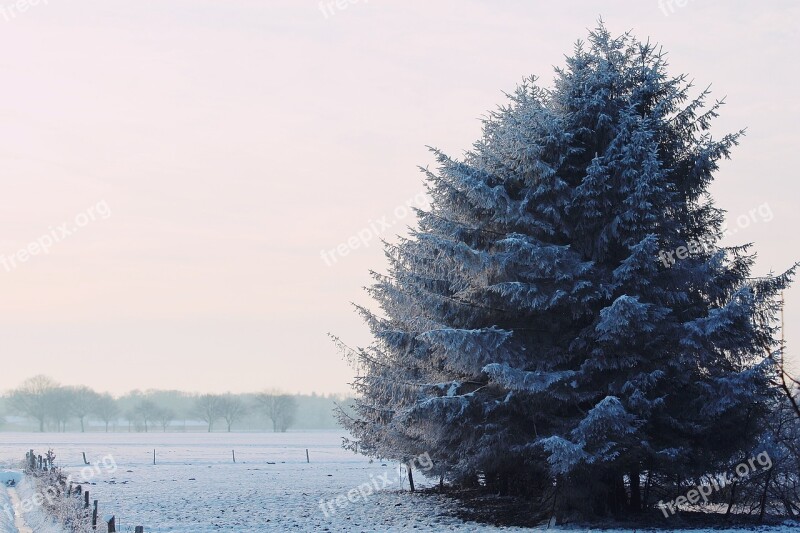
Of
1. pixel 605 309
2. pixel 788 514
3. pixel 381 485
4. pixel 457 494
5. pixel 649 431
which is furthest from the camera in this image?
pixel 381 485

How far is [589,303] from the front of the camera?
21.2 meters

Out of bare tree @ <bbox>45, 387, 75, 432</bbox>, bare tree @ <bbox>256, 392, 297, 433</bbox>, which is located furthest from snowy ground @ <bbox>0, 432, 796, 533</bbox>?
bare tree @ <bbox>45, 387, 75, 432</bbox>

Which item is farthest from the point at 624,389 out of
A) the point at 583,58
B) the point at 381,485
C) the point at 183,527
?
the point at 381,485

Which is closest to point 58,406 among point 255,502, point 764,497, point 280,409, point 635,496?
point 280,409

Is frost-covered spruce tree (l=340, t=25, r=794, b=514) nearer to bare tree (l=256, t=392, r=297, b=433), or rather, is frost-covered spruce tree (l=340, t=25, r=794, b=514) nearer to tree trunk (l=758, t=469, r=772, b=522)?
Answer: tree trunk (l=758, t=469, r=772, b=522)

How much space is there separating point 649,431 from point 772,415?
12.2 ft

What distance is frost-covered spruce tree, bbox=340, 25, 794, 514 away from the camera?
19.9 metres

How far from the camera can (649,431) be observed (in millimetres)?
20781

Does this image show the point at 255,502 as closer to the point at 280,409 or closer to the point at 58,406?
the point at 280,409

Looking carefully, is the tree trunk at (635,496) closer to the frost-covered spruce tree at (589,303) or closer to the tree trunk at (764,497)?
the frost-covered spruce tree at (589,303)

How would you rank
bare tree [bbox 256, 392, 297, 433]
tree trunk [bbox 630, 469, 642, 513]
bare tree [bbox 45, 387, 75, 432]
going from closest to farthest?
tree trunk [bbox 630, 469, 642, 513]
bare tree [bbox 256, 392, 297, 433]
bare tree [bbox 45, 387, 75, 432]

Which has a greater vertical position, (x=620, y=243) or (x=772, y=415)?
(x=620, y=243)

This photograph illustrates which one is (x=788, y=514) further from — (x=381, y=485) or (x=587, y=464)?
(x=381, y=485)

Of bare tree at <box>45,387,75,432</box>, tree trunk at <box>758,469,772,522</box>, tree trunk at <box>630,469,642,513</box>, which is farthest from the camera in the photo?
bare tree at <box>45,387,75,432</box>
